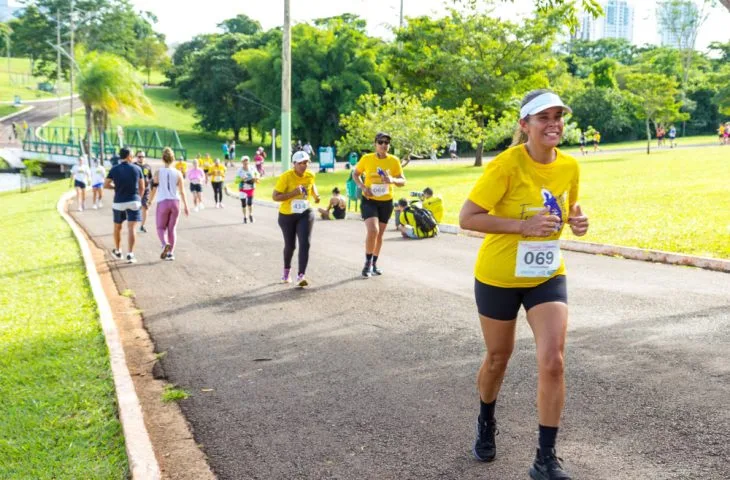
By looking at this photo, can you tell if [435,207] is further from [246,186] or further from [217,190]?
[217,190]

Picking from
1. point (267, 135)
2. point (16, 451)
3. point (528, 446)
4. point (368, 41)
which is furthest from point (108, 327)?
point (267, 135)

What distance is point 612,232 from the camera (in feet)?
50.4

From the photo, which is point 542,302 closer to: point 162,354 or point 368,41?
point 162,354

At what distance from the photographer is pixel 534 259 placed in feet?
13.5

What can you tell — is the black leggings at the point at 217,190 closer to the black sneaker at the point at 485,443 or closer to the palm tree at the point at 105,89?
the palm tree at the point at 105,89

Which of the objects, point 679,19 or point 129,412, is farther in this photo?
point 679,19

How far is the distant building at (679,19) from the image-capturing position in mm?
90625

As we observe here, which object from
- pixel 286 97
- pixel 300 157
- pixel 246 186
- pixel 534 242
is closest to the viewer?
pixel 534 242

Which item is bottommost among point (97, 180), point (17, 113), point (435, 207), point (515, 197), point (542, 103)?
point (435, 207)

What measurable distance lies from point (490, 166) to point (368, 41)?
56590mm

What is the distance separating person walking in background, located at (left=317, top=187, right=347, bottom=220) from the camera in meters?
21.8

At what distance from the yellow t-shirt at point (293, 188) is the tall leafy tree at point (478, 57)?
113ft

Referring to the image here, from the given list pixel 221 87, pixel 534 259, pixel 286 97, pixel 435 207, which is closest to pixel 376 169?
pixel 534 259

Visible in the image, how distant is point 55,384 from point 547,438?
12.9 ft
